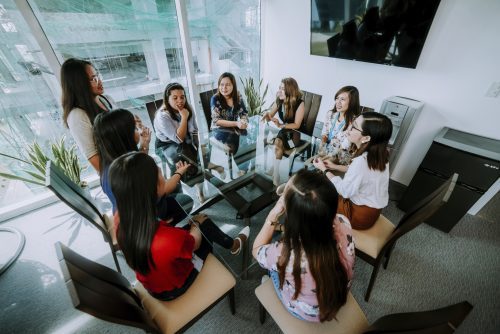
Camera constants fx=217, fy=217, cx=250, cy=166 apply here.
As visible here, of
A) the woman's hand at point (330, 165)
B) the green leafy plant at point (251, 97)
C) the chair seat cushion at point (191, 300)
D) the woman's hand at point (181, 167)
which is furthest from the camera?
the green leafy plant at point (251, 97)

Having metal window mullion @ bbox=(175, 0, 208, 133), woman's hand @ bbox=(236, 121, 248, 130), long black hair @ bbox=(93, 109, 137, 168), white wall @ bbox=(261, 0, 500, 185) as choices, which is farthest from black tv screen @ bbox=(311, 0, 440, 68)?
long black hair @ bbox=(93, 109, 137, 168)

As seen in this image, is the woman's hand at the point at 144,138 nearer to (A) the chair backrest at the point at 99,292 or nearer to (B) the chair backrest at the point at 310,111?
(A) the chair backrest at the point at 99,292

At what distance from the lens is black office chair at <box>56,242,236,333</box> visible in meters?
0.72

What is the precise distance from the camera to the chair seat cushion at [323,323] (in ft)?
3.41

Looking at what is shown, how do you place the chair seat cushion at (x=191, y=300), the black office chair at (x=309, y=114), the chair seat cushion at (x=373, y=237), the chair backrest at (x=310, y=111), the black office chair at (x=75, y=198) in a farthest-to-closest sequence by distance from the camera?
the chair backrest at (x=310, y=111), the black office chair at (x=309, y=114), the chair seat cushion at (x=373, y=237), the black office chair at (x=75, y=198), the chair seat cushion at (x=191, y=300)

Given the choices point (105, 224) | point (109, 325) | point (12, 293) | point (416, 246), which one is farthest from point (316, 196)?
point (12, 293)

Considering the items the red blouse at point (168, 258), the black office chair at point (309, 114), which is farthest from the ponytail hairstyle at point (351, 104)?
the red blouse at point (168, 258)

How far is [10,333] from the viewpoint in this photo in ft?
4.79

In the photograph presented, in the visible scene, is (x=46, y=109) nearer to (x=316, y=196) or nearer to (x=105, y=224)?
(x=105, y=224)

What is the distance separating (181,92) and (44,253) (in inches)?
76.5

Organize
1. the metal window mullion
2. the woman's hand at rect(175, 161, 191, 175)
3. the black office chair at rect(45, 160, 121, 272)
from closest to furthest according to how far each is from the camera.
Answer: the black office chair at rect(45, 160, 121, 272)
the woman's hand at rect(175, 161, 191, 175)
the metal window mullion

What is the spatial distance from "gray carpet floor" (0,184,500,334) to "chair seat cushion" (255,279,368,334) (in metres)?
0.38

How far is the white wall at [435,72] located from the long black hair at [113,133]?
256cm

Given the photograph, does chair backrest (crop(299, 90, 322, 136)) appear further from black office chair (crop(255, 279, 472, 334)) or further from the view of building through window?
black office chair (crop(255, 279, 472, 334))
